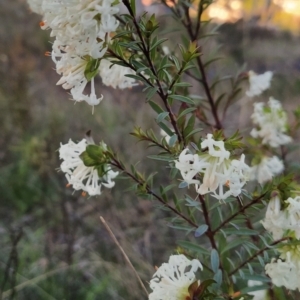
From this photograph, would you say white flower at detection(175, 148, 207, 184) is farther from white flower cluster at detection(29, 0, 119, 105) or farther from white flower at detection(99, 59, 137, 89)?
white flower at detection(99, 59, 137, 89)

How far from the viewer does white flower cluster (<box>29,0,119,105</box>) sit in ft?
2.02

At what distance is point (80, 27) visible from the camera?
24.7 inches

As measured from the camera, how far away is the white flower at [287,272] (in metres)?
A: 0.81

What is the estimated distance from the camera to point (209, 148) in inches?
26.4

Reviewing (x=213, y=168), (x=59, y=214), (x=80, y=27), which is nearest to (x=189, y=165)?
(x=213, y=168)

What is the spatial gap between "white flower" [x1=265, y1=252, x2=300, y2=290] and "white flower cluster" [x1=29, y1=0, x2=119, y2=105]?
1.54ft

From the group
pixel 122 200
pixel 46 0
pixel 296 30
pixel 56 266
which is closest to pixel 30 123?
pixel 122 200

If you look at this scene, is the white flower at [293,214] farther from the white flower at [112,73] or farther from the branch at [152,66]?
the white flower at [112,73]

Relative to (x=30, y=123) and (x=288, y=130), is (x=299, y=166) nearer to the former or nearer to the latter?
(x=288, y=130)

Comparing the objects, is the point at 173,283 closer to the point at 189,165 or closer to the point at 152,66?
the point at 189,165

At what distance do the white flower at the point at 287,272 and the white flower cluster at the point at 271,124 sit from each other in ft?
1.77

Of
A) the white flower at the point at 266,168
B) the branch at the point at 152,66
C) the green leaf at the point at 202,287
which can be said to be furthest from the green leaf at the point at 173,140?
the white flower at the point at 266,168

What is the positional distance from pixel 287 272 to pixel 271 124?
59 cm

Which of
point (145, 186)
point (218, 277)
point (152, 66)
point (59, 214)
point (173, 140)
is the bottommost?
point (59, 214)
